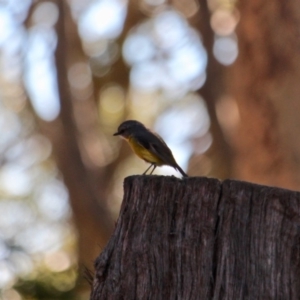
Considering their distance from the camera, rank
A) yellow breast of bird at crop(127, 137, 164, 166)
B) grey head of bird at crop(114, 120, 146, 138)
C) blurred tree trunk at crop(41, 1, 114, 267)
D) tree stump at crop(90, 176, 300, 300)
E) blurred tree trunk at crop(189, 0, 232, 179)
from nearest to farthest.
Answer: tree stump at crop(90, 176, 300, 300)
yellow breast of bird at crop(127, 137, 164, 166)
grey head of bird at crop(114, 120, 146, 138)
blurred tree trunk at crop(41, 1, 114, 267)
blurred tree trunk at crop(189, 0, 232, 179)

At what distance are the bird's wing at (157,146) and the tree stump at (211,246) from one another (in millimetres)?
2698

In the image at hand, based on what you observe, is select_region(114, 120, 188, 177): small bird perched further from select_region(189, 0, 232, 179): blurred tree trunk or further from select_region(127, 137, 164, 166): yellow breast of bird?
select_region(189, 0, 232, 179): blurred tree trunk

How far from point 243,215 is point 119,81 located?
35.9 feet

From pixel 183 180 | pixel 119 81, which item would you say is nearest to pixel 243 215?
pixel 183 180

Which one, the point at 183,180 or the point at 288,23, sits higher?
the point at 288,23

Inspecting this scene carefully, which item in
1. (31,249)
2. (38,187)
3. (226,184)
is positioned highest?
(38,187)

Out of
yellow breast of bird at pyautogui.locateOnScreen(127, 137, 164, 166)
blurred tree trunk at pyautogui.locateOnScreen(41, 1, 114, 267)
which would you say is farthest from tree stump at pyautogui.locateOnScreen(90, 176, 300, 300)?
blurred tree trunk at pyautogui.locateOnScreen(41, 1, 114, 267)

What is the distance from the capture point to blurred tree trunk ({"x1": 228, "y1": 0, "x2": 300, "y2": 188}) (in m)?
10.8

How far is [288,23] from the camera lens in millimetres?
10688

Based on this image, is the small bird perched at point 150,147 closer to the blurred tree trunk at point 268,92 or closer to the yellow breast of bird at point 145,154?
the yellow breast of bird at point 145,154

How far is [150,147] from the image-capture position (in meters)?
6.24

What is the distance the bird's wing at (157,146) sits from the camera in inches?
240

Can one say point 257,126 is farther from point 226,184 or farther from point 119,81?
point 226,184

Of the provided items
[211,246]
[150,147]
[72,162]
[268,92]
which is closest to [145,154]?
[150,147]
